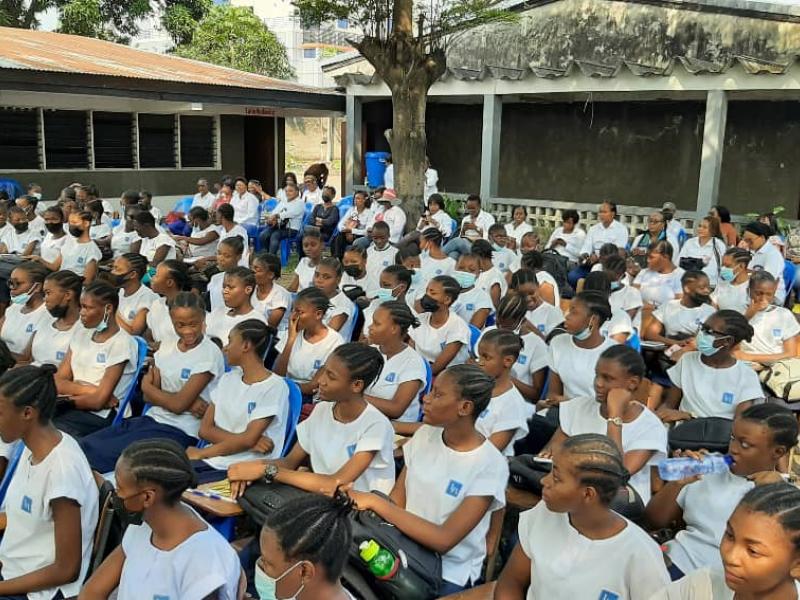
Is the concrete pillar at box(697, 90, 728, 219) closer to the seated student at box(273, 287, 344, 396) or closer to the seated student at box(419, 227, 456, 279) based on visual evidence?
the seated student at box(419, 227, 456, 279)

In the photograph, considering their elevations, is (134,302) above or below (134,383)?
above

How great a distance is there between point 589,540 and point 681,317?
3722 mm

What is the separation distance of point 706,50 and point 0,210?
31.5 feet

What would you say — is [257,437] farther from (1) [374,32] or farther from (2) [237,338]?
(1) [374,32]

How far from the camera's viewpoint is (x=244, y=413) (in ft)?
12.0

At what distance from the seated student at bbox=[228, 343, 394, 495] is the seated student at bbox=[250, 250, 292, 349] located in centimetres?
235

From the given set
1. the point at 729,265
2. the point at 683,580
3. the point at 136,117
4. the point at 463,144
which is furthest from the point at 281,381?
the point at 463,144

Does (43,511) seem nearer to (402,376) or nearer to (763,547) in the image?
(402,376)

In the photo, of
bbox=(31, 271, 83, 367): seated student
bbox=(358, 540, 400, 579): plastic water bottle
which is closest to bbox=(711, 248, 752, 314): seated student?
bbox=(358, 540, 400, 579): plastic water bottle

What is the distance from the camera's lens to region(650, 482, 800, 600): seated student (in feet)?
6.15

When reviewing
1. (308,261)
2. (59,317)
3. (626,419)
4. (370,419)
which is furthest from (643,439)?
(308,261)

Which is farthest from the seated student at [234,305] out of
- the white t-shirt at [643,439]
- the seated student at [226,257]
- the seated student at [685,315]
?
the seated student at [685,315]

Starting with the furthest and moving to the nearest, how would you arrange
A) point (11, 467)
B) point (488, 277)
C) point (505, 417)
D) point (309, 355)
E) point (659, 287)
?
point (488, 277) → point (659, 287) → point (309, 355) → point (505, 417) → point (11, 467)

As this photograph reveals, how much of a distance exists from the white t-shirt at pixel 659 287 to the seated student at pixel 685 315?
501mm
